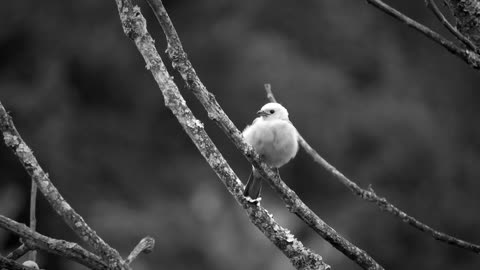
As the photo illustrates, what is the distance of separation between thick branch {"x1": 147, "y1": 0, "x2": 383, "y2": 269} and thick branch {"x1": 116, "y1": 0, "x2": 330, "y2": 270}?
7 cm

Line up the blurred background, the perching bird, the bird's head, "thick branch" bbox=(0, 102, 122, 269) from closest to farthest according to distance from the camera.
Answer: "thick branch" bbox=(0, 102, 122, 269) → the perching bird → the bird's head → the blurred background

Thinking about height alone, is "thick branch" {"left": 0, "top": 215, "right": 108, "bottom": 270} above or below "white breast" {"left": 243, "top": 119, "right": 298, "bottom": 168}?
below

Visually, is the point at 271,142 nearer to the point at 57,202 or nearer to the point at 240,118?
the point at 57,202

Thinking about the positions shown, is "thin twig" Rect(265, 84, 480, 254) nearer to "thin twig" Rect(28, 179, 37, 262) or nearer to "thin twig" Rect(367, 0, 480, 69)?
"thin twig" Rect(367, 0, 480, 69)

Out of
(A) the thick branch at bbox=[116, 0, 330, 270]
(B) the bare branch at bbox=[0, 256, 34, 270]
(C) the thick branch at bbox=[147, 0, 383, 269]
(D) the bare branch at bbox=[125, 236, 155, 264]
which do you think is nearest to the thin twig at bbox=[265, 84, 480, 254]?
(C) the thick branch at bbox=[147, 0, 383, 269]

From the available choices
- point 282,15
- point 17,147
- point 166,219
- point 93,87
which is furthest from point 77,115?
point 17,147

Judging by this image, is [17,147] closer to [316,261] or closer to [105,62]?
[316,261]

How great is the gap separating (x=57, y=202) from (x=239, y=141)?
27.9 inches

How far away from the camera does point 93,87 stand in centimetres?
2250

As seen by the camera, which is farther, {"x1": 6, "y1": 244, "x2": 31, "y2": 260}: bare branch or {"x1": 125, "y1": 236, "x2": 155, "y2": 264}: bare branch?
{"x1": 125, "y1": 236, "x2": 155, "y2": 264}: bare branch

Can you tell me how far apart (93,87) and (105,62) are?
2.38ft

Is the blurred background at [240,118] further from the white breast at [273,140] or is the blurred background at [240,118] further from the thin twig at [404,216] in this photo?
the thin twig at [404,216]

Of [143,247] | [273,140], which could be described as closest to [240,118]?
[273,140]

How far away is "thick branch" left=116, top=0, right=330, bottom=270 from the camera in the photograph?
3.25 m
